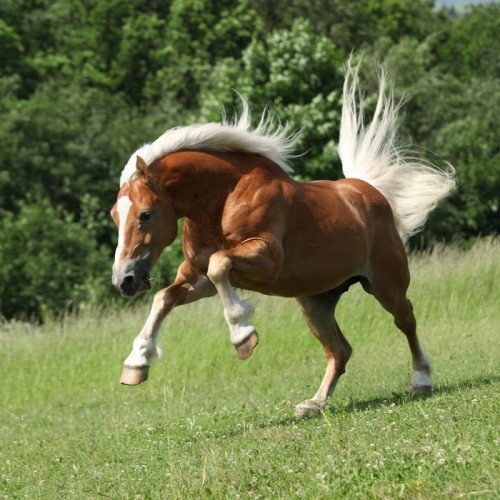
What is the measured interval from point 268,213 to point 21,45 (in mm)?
40988

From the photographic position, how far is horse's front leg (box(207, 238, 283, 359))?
23.6 ft

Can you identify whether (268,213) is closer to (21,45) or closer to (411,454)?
(411,454)

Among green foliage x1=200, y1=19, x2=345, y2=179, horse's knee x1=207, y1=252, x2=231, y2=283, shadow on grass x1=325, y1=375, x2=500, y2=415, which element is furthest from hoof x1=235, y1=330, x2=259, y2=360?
green foliage x1=200, y1=19, x2=345, y2=179

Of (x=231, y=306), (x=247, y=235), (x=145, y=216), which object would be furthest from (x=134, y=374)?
(x=247, y=235)

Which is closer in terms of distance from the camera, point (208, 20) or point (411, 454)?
point (411, 454)

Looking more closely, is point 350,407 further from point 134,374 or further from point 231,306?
point 134,374

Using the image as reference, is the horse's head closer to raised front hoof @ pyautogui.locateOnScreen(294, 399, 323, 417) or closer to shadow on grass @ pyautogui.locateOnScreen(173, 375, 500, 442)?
shadow on grass @ pyautogui.locateOnScreen(173, 375, 500, 442)

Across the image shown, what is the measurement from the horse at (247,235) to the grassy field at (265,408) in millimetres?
758

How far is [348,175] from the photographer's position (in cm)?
972

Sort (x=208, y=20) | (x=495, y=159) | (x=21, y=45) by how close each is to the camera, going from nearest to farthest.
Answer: (x=495, y=159) < (x=21, y=45) < (x=208, y=20)

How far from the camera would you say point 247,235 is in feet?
25.1

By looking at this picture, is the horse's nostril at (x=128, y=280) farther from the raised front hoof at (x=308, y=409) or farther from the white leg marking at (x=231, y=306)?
the raised front hoof at (x=308, y=409)

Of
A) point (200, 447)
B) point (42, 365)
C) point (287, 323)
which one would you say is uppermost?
point (200, 447)

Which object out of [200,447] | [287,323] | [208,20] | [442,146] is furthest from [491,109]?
[200,447]
